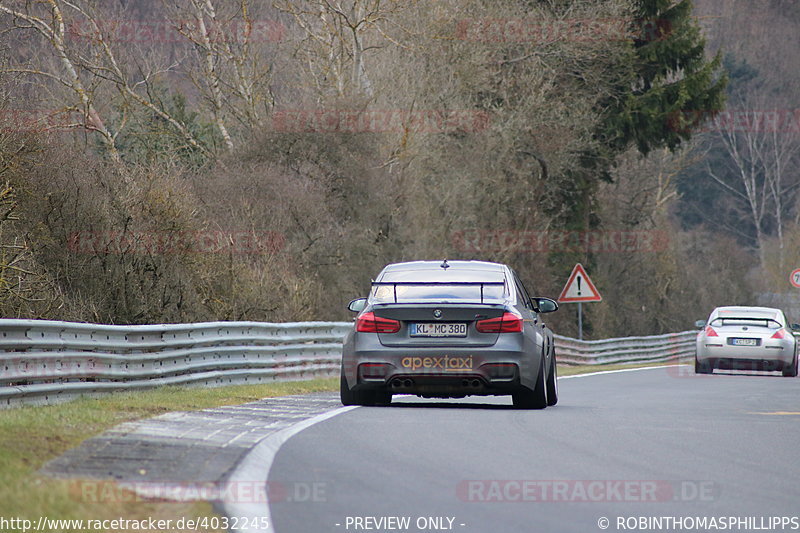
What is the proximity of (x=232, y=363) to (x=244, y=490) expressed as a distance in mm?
12139

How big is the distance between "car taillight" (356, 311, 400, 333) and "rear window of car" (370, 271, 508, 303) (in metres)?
0.24

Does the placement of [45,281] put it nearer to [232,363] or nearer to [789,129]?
[232,363]

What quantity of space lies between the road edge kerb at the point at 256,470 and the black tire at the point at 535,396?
113 inches

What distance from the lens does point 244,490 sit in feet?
26.9

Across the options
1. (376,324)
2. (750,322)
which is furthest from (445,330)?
(750,322)

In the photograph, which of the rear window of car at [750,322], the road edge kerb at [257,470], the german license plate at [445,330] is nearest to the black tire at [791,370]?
the rear window of car at [750,322]

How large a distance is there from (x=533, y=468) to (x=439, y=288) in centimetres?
555

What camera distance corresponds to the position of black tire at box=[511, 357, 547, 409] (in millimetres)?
15406

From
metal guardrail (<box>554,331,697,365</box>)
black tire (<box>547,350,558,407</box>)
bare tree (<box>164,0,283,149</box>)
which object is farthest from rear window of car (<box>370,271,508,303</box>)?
bare tree (<box>164,0,283,149</box>)

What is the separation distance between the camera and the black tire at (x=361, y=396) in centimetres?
1551

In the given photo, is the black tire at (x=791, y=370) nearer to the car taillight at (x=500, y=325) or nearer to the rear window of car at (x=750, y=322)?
the rear window of car at (x=750, y=322)

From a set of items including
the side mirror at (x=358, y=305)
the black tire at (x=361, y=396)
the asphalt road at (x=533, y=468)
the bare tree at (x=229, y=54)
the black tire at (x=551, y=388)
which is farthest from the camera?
the bare tree at (x=229, y=54)

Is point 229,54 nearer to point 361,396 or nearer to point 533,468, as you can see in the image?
point 361,396

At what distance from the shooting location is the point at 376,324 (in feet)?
49.2
